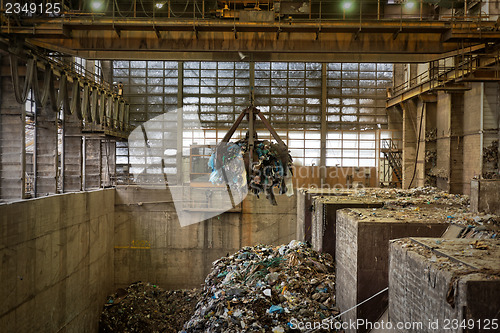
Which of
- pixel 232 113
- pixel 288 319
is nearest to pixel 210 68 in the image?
pixel 232 113

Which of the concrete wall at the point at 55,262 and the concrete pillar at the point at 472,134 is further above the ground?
the concrete pillar at the point at 472,134

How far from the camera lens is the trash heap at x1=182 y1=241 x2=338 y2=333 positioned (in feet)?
21.2

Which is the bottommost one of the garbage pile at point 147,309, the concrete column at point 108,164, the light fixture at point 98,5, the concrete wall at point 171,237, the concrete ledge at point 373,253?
the garbage pile at point 147,309

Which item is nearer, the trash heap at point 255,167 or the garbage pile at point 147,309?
the trash heap at point 255,167

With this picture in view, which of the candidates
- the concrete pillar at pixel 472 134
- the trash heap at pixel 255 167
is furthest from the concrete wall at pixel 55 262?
the concrete pillar at pixel 472 134

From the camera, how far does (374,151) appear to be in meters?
19.8

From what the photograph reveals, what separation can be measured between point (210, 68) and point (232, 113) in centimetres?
250

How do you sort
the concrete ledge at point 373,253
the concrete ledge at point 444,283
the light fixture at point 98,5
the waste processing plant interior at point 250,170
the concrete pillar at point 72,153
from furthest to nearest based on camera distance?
the light fixture at point 98,5, the concrete pillar at point 72,153, the waste processing plant interior at point 250,170, the concrete ledge at point 373,253, the concrete ledge at point 444,283

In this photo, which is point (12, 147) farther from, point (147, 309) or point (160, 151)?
point (160, 151)

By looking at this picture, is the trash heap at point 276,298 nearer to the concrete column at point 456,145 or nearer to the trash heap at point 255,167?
the trash heap at point 255,167

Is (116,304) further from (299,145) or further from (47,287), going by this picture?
(299,145)

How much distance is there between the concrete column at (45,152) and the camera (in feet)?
41.8

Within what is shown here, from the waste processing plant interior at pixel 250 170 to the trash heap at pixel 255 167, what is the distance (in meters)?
0.03

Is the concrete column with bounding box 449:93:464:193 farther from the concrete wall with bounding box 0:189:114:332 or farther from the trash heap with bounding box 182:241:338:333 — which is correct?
the concrete wall with bounding box 0:189:114:332
